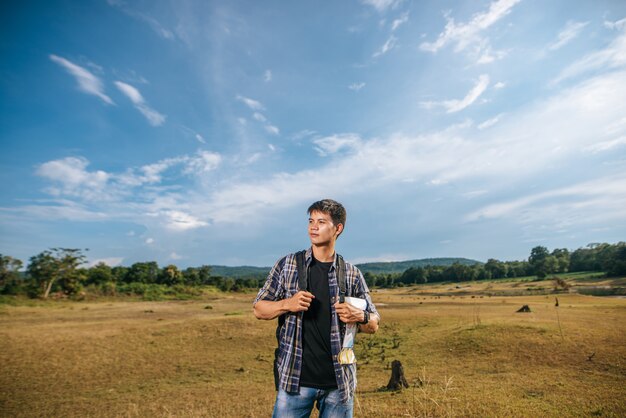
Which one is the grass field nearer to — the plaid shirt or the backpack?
the plaid shirt

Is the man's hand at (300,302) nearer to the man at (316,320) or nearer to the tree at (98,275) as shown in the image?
the man at (316,320)

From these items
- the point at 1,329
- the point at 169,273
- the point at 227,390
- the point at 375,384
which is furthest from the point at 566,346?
the point at 169,273

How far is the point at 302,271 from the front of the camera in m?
3.50

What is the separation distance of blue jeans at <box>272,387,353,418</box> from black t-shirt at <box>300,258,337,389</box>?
7 centimetres

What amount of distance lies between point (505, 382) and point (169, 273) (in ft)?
303

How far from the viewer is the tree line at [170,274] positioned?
62.2m

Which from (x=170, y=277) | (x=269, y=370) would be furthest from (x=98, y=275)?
(x=269, y=370)

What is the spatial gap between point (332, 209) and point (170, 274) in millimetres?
97283

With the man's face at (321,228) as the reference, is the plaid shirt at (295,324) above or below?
below

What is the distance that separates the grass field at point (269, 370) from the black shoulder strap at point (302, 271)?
322 centimetres

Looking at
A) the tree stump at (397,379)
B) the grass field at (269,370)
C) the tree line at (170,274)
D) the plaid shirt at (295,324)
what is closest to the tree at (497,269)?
the tree line at (170,274)

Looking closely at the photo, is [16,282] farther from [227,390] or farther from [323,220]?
[323,220]

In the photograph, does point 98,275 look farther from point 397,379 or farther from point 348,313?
point 348,313

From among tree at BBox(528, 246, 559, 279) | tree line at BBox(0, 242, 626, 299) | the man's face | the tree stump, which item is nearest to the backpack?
the man's face
